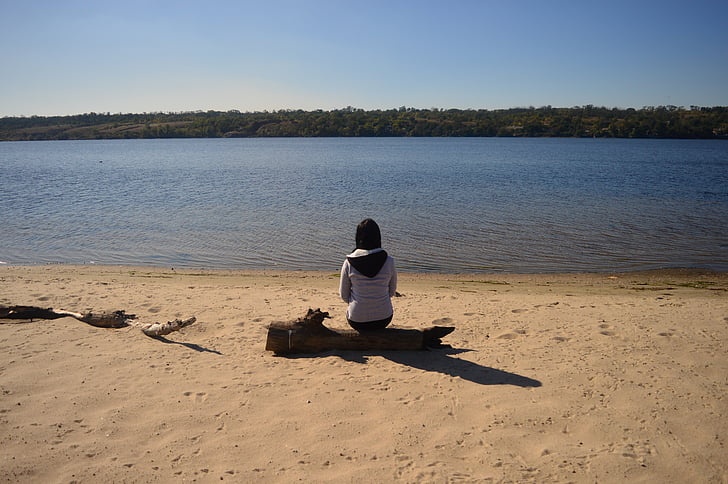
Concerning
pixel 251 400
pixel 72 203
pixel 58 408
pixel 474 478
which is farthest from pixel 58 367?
pixel 72 203

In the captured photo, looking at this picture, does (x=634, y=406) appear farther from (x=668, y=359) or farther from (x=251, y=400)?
(x=251, y=400)

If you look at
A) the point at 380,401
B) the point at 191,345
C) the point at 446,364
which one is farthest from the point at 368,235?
the point at 191,345

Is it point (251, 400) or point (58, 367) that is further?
point (58, 367)

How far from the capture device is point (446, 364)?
18.9ft

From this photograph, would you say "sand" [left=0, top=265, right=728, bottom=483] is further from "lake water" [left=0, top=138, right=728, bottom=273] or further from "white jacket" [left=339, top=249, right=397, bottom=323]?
"lake water" [left=0, top=138, right=728, bottom=273]

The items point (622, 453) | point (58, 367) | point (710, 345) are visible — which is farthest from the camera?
point (710, 345)

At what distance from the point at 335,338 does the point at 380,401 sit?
4.83 ft

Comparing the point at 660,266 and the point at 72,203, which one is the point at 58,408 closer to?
the point at 660,266

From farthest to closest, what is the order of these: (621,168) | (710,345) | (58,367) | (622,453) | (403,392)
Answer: (621,168) < (710,345) < (58,367) < (403,392) < (622,453)

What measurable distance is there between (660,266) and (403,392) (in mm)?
11873

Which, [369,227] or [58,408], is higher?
[369,227]

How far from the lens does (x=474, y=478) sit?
3.62 metres

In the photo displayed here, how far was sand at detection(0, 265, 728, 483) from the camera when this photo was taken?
12.5 ft

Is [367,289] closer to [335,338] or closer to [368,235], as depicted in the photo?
[368,235]
